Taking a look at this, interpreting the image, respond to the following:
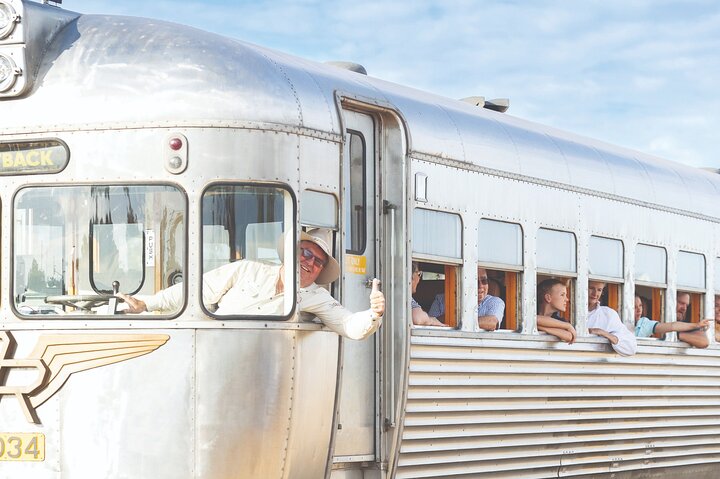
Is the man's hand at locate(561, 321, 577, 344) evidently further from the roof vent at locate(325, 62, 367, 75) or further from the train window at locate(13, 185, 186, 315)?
the train window at locate(13, 185, 186, 315)

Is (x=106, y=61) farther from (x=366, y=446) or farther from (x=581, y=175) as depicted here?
(x=581, y=175)

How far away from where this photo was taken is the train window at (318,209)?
8852mm

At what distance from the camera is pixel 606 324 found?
1223 cm

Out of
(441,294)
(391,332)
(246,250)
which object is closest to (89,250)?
(246,250)

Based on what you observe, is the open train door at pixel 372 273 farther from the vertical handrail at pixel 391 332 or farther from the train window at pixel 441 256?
the train window at pixel 441 256

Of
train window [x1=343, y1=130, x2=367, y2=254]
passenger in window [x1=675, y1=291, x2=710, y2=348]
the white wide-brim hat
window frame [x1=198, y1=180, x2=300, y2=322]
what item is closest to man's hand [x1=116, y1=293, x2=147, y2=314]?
window frame [x1=198, y1=180, x2=300, y2=322]

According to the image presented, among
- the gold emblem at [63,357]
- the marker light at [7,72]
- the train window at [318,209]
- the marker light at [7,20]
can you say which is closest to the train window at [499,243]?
the train window at [318,209]

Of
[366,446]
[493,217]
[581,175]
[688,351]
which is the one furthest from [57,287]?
[688,351]

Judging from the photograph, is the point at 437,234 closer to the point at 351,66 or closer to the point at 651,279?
the point at 351,66

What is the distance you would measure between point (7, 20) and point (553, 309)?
5.03 metres

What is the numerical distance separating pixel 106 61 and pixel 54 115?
438 mm

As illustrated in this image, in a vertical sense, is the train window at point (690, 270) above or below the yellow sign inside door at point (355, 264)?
above

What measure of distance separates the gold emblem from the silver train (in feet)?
0.04

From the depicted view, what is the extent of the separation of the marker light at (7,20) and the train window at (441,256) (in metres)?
2.97
